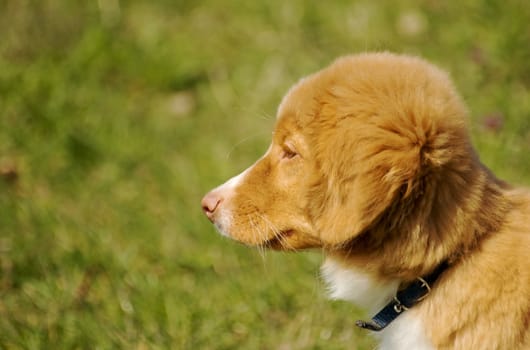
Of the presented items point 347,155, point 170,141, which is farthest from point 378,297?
point 170,141

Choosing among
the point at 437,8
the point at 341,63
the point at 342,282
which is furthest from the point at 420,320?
the point at 437,8

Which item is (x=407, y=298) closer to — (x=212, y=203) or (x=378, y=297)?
(x=378, y=297)

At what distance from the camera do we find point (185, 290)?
13.0 feet

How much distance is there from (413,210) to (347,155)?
11.6 inches

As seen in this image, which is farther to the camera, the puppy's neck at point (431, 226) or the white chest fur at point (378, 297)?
the white chest fur at point (378, 297)

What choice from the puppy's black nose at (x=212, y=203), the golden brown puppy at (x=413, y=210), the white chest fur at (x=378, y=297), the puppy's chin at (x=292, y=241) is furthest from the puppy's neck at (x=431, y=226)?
the puppy's black nose at (x=212, y=203)

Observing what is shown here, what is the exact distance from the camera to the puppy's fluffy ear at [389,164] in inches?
91.5

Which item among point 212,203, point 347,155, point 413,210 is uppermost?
point 347,155

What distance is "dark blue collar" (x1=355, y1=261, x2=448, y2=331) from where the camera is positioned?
98.6 inches

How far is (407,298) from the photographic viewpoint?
100 inches

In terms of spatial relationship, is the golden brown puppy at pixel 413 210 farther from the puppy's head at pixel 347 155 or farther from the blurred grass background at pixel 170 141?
the blurred grass background at pixel 170 141

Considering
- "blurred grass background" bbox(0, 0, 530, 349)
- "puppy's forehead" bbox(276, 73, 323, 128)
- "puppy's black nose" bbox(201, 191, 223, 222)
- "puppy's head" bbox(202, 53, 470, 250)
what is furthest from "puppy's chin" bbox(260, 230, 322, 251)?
"blurred grass background" bbox(0, 0, 530, 349)

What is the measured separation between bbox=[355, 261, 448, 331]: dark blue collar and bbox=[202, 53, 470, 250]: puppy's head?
0.27 metres

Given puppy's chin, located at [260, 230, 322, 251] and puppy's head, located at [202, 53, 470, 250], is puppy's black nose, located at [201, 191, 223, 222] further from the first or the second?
puppy's chin, located at [260, 230, 322, 251]
